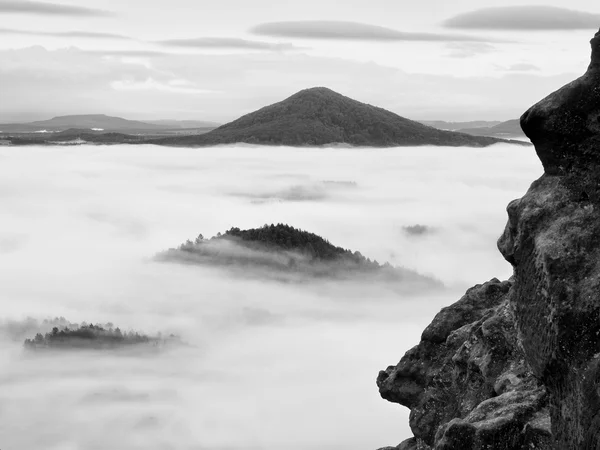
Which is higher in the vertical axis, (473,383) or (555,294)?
(555,294)

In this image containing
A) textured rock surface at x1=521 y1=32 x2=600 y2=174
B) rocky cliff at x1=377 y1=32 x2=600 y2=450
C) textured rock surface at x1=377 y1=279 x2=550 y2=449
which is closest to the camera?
rocky cliff at x1=377 y1=32 x2=600 y2=450

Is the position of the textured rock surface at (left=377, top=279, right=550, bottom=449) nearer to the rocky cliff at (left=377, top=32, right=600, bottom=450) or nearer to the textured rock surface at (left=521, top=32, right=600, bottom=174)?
the rocky cliff at (left=377, top=32, right=600, bottom=450)

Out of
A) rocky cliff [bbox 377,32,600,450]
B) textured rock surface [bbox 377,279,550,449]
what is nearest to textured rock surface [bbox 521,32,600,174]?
rocky cliff [bbox 377,32,600,450]

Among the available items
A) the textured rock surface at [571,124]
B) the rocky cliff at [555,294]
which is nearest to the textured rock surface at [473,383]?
the rocky cliff at [555,294]

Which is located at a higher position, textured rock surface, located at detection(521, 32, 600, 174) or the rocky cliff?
textured rock surface, located at detection(521, 32, 600, 174)

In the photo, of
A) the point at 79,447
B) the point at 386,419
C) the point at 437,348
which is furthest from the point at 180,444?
the point at 437,348

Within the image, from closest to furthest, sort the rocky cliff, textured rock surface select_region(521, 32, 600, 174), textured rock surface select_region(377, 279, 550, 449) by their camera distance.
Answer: the rocky cliff, textured rock surface select_region(521, 32, 600, 174), textured rock surface select_region(377, 279, 550, 449)

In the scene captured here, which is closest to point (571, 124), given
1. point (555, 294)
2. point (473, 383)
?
point (555, 294)

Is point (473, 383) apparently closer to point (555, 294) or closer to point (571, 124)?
point (555, 294)

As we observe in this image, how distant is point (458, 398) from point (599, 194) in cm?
1120

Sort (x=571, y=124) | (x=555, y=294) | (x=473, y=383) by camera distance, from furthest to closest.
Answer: (x=473, y=383)
(x=571, y=124)
(x=555, y=294)

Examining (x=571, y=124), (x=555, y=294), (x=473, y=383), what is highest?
(x=571, y=124)

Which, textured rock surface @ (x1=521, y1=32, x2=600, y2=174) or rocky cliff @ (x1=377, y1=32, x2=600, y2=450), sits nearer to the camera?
rocky cliff @ (x1=377, y1=32, x2=600, y2=450)

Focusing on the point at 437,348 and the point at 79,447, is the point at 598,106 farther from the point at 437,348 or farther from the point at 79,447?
the point at 79,447
